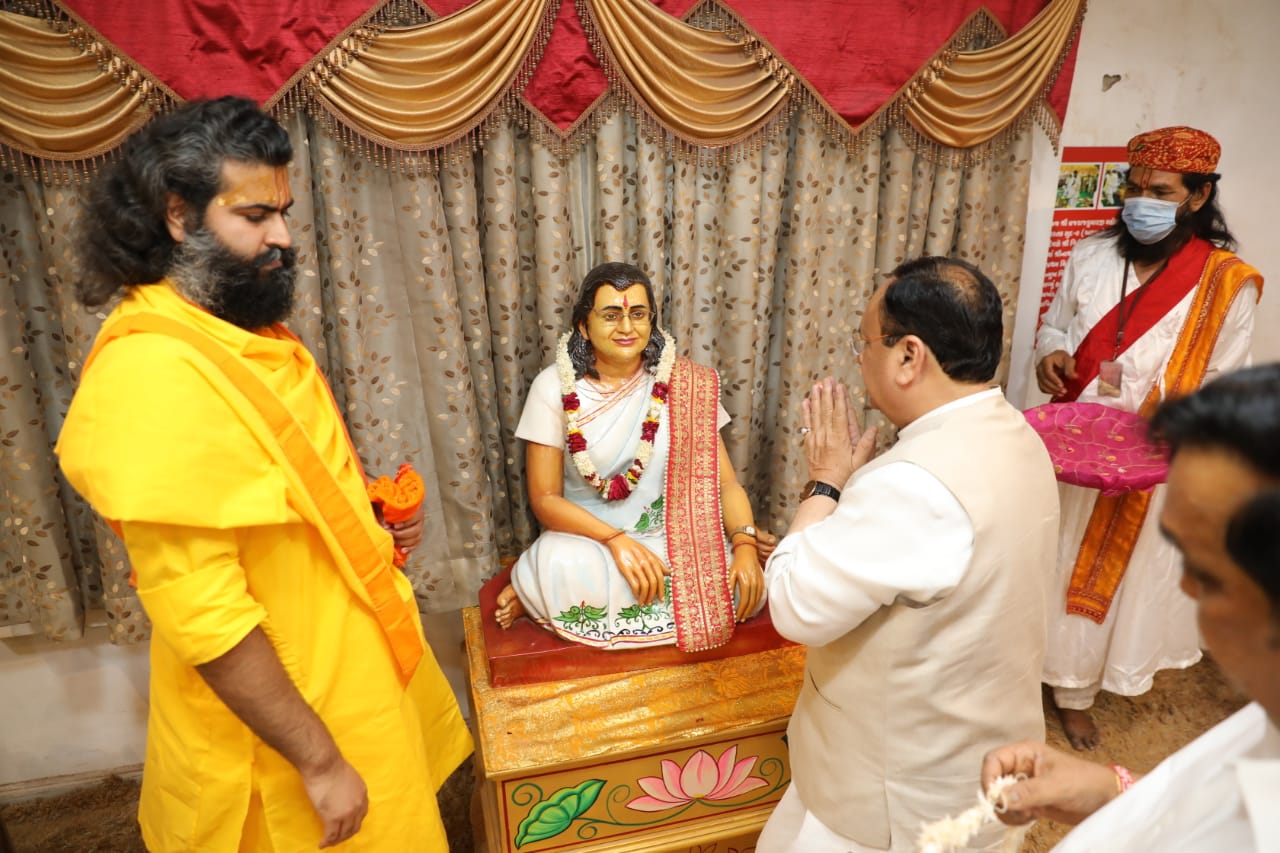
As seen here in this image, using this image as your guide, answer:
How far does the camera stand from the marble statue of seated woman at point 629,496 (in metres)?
2.13

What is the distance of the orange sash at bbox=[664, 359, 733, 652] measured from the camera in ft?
7.06

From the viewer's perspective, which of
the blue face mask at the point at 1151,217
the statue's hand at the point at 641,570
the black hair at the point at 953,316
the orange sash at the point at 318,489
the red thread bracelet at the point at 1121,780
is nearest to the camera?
the red thread bracelet at the point at 1121,780

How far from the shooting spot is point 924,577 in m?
1.29

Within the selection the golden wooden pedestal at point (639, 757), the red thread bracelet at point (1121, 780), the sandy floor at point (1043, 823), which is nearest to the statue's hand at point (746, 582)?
the golden wooden pedestal at point (639, 757)

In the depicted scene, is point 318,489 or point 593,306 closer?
point 318,489

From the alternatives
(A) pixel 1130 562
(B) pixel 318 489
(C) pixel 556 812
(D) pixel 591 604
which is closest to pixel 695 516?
(D) pixel 591 604

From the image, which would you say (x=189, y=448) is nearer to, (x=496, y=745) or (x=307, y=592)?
(x=307, y=592)

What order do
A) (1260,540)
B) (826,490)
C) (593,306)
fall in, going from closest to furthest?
(1260,540) < (826,490) < (593,306)

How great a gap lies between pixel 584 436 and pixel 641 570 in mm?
430

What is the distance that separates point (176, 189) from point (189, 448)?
18.2 inches

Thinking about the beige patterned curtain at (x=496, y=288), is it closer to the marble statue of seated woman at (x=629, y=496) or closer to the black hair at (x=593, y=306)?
the black hair at (x=593, y=306)

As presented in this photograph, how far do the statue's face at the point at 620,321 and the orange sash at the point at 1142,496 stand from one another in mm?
1634

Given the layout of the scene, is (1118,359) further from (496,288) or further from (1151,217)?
(496,288)

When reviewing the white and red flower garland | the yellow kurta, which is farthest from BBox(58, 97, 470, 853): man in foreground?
the white and red flower garland
